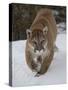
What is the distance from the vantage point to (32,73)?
74.7 inches

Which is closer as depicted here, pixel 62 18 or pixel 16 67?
pixel 16 67

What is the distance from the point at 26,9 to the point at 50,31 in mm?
291

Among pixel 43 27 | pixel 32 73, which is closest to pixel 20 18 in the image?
pixel 43 27

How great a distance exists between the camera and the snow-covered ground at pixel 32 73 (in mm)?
1851

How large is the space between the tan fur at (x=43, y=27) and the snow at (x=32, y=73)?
0.04 metres

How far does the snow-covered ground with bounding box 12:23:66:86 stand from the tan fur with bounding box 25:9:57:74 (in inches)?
1.5

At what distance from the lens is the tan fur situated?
1898 millimetres

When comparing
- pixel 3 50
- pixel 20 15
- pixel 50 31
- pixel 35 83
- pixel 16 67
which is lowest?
pixel 35 83

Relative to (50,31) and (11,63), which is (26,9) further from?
(11,63)

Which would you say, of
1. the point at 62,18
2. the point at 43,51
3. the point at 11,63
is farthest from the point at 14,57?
the point at 62,18

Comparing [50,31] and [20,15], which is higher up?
[20,15]

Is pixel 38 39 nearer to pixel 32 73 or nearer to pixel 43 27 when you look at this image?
pixel 43 27

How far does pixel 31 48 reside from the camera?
75.0 inches

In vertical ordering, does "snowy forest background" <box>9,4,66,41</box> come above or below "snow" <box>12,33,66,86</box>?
above
